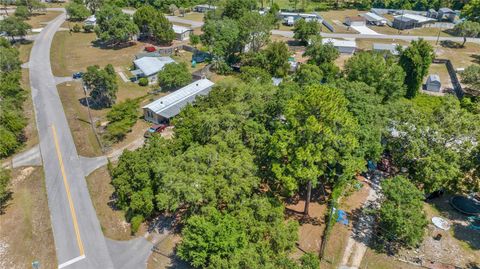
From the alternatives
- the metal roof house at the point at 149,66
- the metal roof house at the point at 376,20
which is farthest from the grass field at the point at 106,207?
the metal roof house at the point at 376,20

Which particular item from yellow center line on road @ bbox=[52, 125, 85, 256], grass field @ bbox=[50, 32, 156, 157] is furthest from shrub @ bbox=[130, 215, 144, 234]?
grass field @ bbox=[50, 32, 156, 157]

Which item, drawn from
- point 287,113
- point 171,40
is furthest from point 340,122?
point 171,40

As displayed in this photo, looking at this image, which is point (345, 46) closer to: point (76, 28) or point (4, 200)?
point (4, 200)

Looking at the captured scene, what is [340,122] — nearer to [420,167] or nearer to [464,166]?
[420,167]

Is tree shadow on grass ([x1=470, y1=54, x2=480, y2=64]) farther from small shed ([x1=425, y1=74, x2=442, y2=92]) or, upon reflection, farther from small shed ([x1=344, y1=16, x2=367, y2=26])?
small shed ([x1=344, y1=16, x2=367, y2=26])

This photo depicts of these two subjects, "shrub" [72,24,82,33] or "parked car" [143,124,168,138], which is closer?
"parked car" [143,124,168,138]

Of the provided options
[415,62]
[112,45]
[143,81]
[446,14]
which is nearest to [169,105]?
[143,81]

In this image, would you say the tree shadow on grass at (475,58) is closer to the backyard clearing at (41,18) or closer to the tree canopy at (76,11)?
the tree canopy at (76,11)
